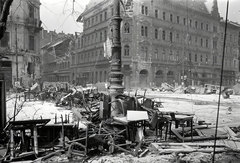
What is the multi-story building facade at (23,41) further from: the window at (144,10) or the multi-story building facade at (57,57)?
the multi-story building facade at (57,57)

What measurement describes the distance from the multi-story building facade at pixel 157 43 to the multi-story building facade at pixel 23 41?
403 inches

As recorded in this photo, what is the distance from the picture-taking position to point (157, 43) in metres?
38.8

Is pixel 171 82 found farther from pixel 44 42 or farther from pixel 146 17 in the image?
pixel 44 42

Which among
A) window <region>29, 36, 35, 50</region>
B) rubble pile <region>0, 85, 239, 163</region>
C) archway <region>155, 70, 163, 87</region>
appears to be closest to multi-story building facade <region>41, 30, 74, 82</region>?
window <region>29, 36, 35, 50</region>

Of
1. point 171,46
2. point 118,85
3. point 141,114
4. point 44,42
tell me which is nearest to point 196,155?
point 141,114

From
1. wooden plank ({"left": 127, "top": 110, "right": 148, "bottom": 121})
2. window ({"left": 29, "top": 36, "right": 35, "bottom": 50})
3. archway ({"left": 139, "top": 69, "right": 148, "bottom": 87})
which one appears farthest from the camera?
archway ({"left": 139, "top": 69, "right": 148, "bottom": 87})

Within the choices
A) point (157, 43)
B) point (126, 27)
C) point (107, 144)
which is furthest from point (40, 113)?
point (157, 43)

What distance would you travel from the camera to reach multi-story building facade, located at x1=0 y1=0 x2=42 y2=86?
2986 centimetres

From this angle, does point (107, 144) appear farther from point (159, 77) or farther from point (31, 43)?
point (159, 77)

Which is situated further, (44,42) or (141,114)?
(44,42)

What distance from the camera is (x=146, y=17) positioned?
122 feet

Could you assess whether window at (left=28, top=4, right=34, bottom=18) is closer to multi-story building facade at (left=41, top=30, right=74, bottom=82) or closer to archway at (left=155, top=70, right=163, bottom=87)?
multi-story building facade at (left=41, top=30, right=74, bottom=82)

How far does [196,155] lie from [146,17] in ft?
115

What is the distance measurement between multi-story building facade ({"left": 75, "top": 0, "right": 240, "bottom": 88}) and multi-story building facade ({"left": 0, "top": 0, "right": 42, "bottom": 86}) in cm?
1024
